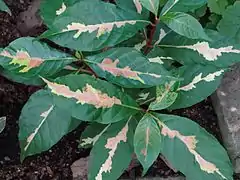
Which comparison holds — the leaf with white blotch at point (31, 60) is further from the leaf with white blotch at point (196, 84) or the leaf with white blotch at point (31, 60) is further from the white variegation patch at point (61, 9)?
the leaf with white blotch at point (196, 84)

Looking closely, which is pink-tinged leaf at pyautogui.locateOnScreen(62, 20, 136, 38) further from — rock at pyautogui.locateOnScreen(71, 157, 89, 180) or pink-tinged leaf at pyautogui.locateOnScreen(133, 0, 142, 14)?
→ rock at pyautogui.locateOnScreen(71, 157, 89, 180)

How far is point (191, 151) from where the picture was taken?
1.40 metres

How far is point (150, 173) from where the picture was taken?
180cm

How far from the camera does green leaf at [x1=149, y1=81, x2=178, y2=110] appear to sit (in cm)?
140

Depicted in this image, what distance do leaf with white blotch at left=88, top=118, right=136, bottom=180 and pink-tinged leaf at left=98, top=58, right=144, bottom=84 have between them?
0.16 metres

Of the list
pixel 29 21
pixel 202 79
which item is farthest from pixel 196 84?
pixel 29 21

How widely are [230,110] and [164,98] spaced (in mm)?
462

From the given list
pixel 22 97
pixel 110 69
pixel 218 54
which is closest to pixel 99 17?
pixel 110 69

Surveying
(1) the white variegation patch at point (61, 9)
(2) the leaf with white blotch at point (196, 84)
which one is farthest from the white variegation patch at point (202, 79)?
(1) the white variegation patch at point (61, 9)

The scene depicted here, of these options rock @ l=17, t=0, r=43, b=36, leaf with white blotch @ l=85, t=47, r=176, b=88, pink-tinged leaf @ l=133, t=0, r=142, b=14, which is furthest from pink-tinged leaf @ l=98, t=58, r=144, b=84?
rock @ l=17, t=0, r=43, b=36

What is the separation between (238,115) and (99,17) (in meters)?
0.63

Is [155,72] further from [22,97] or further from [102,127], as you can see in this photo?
[22,97]

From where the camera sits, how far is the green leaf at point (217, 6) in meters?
1.84

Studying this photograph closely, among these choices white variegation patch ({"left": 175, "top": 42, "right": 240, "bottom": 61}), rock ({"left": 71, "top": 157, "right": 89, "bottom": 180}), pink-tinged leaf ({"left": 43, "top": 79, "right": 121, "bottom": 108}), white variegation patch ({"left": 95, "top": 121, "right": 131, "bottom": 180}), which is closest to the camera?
pink-tinged leaf ({"left": 43, "top": 79, "right": 121, "bottom": 108})
